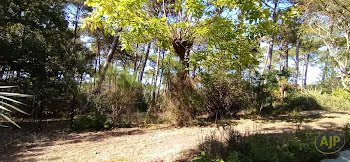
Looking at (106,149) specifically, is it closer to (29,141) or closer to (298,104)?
(29,141)

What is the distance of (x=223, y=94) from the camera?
19.2ft

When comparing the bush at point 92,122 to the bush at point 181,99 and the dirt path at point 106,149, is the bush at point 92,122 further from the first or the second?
the bush at point 181,99

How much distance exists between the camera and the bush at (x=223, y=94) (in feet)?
18.6

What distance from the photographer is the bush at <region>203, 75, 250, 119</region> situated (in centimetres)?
568

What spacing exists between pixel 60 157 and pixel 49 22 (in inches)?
242

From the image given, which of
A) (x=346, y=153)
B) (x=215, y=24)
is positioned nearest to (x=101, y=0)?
(x=215, y=24)

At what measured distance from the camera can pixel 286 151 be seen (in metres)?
2.83

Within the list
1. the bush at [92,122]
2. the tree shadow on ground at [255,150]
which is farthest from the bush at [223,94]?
the bush at [92,122]

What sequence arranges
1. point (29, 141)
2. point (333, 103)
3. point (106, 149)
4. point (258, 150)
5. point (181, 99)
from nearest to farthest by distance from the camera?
point (258, 150)
point (106, 149)
point (29, 141)
point (181, 99)
point (333, 103)

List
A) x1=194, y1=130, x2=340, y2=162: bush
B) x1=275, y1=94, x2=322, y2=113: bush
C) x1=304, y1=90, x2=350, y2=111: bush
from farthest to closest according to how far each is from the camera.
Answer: x1=304, y1=90, x2=350, y2=111: bush, x1=275, y1=94, x2=322, y2=113: bush, x1=194, y1=130, x2=340, y2=162: bush

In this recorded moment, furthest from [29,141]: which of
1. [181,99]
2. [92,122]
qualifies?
[181,99]

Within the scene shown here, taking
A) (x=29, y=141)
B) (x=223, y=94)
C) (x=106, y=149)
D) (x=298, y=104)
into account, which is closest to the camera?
(x=106, y=149)

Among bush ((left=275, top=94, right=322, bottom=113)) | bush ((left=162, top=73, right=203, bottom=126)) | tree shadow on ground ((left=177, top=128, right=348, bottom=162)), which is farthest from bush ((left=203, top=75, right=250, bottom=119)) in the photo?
tree shadow on ground ((left=177, top=128, right=348, bottom=162))

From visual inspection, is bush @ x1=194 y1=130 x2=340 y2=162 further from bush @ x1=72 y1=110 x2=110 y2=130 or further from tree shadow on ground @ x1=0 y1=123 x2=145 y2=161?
bush @ x1=72 y1=110 x2=110 y2=130
